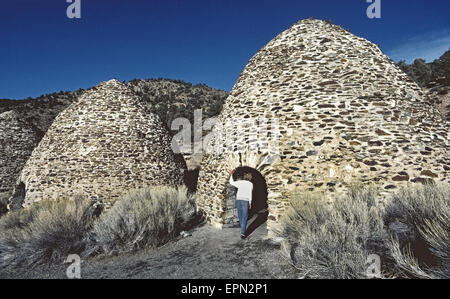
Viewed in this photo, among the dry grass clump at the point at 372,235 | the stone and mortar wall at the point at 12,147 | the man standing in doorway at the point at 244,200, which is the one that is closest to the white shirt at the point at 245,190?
the man standing in doorway at the point at 244,200

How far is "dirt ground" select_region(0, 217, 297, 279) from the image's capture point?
13.4 feet

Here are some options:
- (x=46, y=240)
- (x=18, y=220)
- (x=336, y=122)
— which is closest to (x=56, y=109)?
(x=18, y=220)

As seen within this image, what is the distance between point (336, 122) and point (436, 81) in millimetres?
17675

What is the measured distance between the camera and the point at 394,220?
432 centimetres

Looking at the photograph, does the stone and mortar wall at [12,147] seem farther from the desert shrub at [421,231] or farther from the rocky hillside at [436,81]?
the rocky hillside at [436,81]

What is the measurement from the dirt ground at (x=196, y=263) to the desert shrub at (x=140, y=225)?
301 mm

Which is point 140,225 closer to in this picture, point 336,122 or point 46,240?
point 46,240

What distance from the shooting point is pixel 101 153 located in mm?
8648

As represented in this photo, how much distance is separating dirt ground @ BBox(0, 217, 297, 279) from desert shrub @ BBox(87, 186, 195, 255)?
30cm

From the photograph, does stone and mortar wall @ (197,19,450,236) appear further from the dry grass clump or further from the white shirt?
the dry grass clump

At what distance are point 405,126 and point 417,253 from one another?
3.29 metres

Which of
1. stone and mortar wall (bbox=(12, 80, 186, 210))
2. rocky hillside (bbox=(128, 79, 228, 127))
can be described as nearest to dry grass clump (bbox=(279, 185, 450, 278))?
stone and mortar wall (bbox=(12, 80, 186, 210))

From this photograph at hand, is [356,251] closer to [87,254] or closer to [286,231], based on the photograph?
[286,231]

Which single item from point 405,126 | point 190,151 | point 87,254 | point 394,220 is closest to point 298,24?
point 405,126
